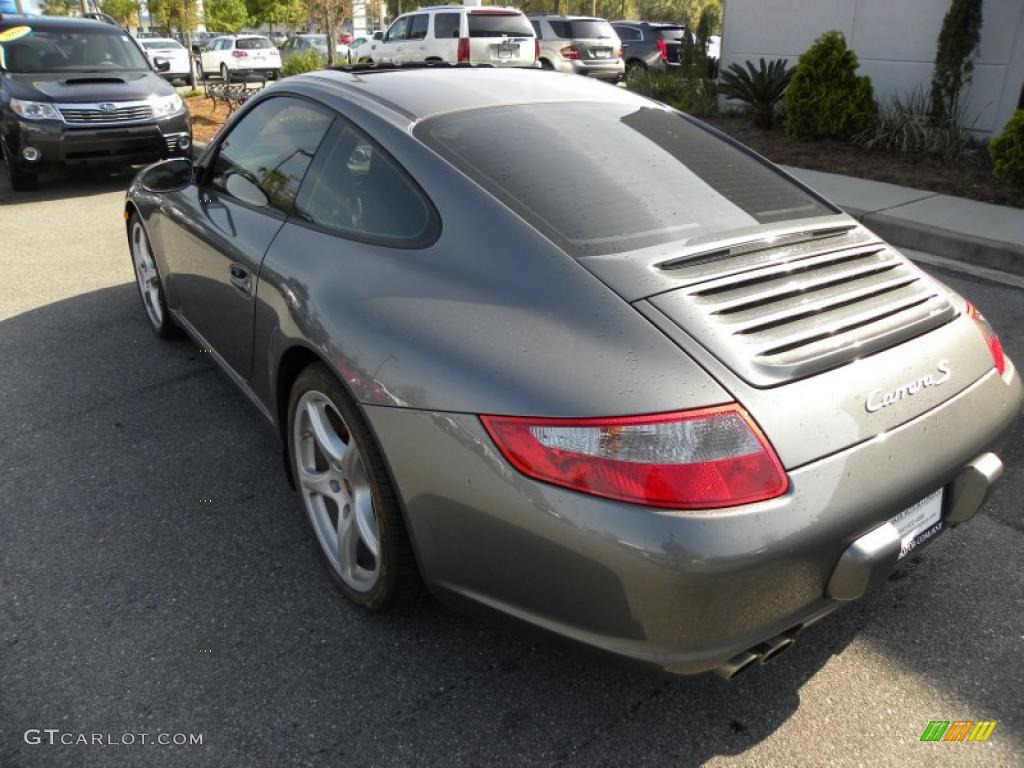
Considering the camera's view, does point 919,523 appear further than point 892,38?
No

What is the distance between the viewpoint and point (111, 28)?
9742mm

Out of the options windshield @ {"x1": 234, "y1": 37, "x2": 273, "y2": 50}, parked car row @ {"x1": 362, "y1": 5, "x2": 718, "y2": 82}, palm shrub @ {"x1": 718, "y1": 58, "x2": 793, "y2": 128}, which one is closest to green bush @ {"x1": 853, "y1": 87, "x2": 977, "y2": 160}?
palm shrub @ {"x1": 718, "y1": 58, "x2": 793, "y2": 128}

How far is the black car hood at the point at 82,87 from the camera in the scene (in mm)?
8453

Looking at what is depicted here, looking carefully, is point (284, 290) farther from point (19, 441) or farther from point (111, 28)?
point (111, 28)

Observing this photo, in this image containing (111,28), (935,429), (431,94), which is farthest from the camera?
(111,28)

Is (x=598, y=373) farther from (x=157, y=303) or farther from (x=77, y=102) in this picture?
(x=77, y=102)

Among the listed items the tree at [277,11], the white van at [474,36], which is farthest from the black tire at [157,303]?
the tree at [277,11]

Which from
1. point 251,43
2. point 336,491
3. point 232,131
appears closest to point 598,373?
point 336,491

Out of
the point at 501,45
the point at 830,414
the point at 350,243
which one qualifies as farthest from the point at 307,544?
the point at 501,45

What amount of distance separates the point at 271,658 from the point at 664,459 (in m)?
1.35

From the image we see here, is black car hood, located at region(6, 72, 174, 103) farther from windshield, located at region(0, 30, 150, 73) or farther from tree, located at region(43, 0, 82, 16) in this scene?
tree, located at region(43, 0, 82, 16)

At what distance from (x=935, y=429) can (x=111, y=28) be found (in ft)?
35.1

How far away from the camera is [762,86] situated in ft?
35.0

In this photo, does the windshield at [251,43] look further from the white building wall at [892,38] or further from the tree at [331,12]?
the white building wall at [892,38]
